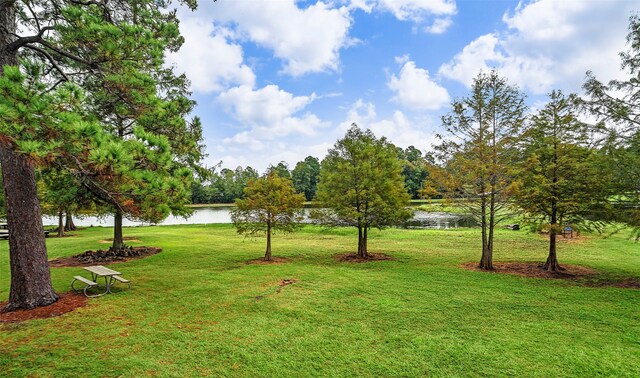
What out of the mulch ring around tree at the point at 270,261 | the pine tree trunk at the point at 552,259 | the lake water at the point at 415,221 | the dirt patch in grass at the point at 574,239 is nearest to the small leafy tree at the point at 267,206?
the mulch ring around tree at the point at 270,261

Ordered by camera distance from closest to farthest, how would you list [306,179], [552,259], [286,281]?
1. [286,281]
2. [552,259]
3. [306,179]

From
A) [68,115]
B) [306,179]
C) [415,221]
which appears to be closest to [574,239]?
Answer: [415,221]

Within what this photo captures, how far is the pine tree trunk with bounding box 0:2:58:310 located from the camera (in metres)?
6.75

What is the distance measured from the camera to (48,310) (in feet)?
23.5

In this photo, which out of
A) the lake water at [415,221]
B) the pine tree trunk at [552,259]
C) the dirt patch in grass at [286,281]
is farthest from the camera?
the lake water at [415,221]

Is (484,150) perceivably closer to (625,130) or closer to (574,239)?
(625,130)

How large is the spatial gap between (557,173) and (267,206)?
36.4 ft

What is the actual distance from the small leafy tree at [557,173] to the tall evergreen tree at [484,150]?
1.95 feet

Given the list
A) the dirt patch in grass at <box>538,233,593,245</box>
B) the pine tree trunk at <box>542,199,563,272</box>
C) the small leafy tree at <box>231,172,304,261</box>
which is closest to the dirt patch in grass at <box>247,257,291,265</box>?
the small leafy tree at <box>231,172,304,261</box>

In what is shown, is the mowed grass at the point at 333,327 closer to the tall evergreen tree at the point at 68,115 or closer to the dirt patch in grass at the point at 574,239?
the tall evergreen tree at the point at 68,115

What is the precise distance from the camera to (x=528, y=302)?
28.0 feet

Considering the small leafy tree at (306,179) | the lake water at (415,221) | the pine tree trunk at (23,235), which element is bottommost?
the lake water at (415,221)

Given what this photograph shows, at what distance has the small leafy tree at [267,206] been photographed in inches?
555

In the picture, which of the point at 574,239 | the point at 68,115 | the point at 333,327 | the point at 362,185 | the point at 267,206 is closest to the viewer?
the point at 68,115
